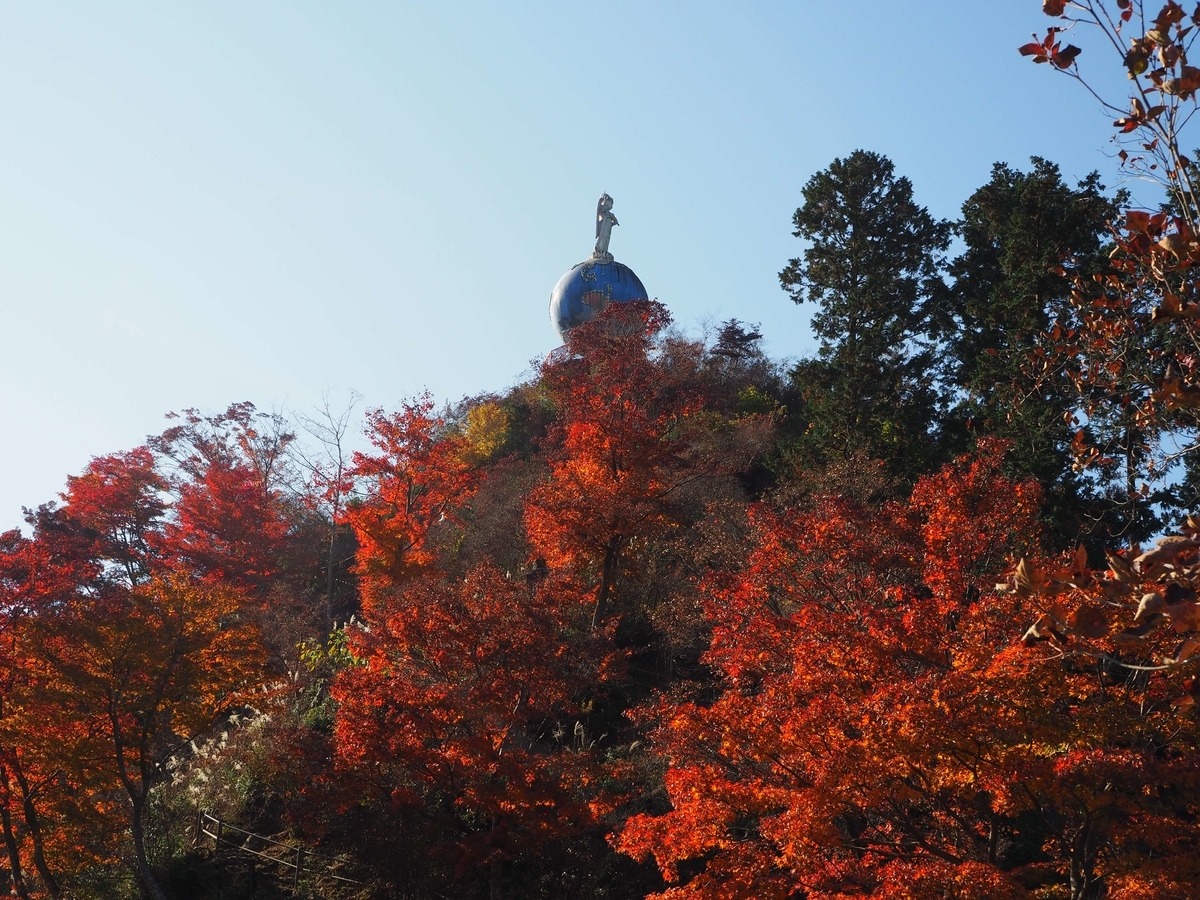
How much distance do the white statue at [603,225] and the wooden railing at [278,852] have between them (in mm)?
41564

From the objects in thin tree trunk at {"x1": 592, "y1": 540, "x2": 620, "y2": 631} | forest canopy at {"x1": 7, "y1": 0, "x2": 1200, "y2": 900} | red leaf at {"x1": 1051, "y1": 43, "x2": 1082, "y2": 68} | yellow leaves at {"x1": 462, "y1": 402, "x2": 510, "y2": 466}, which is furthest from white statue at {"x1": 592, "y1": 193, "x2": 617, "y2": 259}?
red leaf at {"x1": 1051, "y1": 43, "x2": 1082, "y2": 68}

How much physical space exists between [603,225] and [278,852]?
4329 cm

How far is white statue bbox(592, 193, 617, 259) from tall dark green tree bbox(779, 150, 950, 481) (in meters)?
29.2

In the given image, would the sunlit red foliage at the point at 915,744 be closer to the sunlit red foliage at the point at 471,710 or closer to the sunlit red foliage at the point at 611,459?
the sunlit red foliage at the point at 471,710

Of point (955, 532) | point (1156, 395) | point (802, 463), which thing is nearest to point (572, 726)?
point (802, 463)

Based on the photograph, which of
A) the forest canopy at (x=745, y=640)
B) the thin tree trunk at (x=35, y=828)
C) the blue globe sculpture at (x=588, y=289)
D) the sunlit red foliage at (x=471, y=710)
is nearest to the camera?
the forest canopy at (x=745, y=640)

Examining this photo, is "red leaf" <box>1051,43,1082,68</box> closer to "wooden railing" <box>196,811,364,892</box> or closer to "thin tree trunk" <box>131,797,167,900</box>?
"wooden railing" <box>196,811,364,892</box>

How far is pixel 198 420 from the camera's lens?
37.0 metres

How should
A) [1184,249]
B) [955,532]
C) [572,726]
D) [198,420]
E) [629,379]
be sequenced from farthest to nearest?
[198,420], [629,379], [572,726], [955,532], [1184,249]

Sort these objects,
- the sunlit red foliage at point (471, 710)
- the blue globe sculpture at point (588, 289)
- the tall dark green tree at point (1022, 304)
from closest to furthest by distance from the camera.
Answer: the sunlit red foliage at point (471, 710) → the tall dark green tree at point (1022, 304) → the blue globe sculpture at point (588, 289)

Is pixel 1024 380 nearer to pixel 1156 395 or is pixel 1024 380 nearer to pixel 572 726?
pixel 572 726

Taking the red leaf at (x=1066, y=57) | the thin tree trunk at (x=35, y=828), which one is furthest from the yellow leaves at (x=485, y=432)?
the red leaf at (x=1066, y=57)

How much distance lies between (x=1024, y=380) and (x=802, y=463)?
22.4 ft

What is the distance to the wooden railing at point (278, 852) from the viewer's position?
18.0 m
